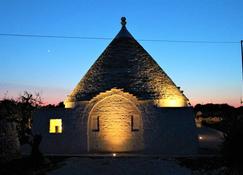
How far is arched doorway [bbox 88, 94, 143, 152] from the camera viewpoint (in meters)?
19.5

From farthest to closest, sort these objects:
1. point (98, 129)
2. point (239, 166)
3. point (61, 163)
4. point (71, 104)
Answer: point (71, 104) < point (98, 129) < point (61, 163) < point (239, 166)

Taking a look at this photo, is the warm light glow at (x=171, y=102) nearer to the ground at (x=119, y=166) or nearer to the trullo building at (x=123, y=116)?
the trullo building at (x=123, y=116)

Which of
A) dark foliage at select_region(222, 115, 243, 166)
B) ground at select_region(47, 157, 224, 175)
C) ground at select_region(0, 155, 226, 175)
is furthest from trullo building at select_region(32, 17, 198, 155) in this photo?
dark foliage at select_region(222, 115, 243, 166)

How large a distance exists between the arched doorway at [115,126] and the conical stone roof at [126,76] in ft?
2.70

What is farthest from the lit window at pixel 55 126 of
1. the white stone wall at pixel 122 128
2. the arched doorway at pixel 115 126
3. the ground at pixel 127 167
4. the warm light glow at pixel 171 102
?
the warm light glow at pixel 171 102

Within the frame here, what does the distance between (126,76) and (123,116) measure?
8.68 feet

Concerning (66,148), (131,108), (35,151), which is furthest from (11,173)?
(131,108)

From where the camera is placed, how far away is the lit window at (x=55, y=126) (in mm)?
21469

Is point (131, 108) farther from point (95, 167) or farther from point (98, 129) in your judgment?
point (95, 167)

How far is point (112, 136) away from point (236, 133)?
8281 millimetres

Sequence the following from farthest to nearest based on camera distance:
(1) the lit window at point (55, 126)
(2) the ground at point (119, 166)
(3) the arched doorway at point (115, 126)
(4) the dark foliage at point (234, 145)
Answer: (1) the lit window at point (55, 126)
(3) the arched doorway at point (115, 126)
(2) the ground at point (119, 166)
(4) the dark foliage at point (234, 145)

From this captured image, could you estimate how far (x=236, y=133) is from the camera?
13242 millimetres

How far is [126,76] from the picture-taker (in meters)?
20.8

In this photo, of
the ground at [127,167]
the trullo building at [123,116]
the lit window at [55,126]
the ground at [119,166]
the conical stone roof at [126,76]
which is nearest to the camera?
the ground at [127,167]
